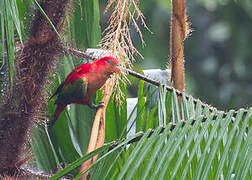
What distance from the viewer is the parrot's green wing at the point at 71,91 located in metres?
0.93

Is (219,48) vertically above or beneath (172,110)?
above

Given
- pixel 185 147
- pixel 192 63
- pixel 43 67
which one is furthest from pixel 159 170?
pixel 192 63

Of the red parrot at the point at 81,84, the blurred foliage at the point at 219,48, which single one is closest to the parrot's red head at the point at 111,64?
the red parrot at the point at 81,84

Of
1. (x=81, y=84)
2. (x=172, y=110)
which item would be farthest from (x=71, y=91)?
(x=172, y=110)

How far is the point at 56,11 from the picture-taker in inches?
26.2

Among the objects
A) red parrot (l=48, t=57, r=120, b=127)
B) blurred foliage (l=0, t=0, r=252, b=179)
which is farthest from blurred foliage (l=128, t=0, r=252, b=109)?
red parrot (l=48, t=57, r=120, b=127)

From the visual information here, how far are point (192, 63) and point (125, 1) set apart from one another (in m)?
5.00

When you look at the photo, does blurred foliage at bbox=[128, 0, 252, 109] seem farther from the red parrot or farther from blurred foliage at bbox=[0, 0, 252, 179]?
the red parrot

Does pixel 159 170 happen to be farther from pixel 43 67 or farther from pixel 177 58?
pixel 177 58

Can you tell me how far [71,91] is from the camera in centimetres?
94

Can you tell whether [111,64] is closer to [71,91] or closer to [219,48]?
[71,91]

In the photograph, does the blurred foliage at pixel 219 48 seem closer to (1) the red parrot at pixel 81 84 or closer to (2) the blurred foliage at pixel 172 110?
(2) the blurred foliage at pixel 172 110

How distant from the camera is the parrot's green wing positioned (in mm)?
933

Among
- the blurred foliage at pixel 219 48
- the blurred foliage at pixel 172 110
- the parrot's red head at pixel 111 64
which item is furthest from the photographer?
the blurred foliage at pixel 219 48
